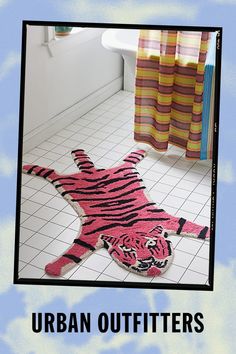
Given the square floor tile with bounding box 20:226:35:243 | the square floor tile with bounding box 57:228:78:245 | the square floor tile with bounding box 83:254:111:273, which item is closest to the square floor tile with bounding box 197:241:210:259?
the square floor tile with bounding box 83:254:111:273

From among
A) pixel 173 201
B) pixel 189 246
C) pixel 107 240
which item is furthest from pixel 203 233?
pixel 107 240

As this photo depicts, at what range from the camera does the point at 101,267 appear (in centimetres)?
215

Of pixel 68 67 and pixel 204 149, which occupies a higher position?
pixel 68 67

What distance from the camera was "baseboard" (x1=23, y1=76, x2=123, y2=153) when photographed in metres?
2.28

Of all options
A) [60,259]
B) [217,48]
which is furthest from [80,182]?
[217,48]

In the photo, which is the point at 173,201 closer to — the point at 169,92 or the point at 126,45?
the point at 169,92

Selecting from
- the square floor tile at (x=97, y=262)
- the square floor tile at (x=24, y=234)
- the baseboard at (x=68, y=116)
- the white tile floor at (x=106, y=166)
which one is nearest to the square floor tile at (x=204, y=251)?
the white tile floor at (x=106, y=166)

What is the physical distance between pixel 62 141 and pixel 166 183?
37 cm

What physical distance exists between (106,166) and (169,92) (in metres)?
0.32

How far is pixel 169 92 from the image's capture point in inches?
96.7

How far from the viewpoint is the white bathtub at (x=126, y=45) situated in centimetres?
220

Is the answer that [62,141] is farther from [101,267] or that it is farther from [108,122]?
[101,267]

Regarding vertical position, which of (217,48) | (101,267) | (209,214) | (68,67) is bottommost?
(101,267)

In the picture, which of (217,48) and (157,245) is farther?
(157,245)
